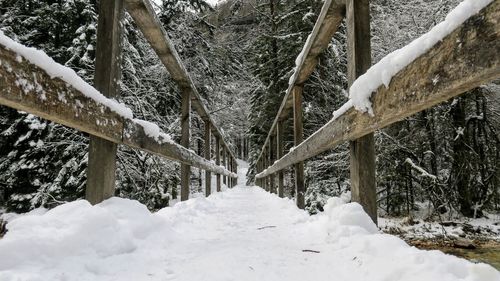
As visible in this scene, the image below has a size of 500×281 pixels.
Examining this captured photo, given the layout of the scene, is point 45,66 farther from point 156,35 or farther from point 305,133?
point 305,133

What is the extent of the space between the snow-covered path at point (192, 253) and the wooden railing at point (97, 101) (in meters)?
0.29

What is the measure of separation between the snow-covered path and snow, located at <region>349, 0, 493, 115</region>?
26.3 inches

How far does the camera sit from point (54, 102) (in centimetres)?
152

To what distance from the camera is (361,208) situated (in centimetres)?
220

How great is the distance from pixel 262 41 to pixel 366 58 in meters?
14.4

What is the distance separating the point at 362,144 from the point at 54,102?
173cm

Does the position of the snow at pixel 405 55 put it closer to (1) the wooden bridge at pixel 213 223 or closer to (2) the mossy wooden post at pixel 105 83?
(1) the wooden bridge at pixel 213 223

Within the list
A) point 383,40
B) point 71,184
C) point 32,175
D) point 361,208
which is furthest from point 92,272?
point 383,40

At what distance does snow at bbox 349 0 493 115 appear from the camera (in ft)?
3.24

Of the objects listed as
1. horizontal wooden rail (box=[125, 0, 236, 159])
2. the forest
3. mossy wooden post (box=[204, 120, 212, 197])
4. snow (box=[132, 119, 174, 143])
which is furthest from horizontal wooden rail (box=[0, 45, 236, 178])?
mossy wooden post (box=[204, 120, 212, 197])

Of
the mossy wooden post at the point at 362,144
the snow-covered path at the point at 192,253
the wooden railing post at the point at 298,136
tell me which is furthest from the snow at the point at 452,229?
the snow-covered path at the point at 192,253

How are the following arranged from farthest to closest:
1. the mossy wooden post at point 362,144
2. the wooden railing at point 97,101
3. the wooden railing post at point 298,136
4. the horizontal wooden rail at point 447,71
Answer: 1. the wooden railing post at point 298,136
2. the mossy wooden post at point 362,144
3. the wooden railing at point 97,101
4. the horizontal wooden rail at point 447,71

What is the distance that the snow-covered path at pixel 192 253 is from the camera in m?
1.38

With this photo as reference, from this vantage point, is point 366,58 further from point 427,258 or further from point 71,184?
point 71,184
